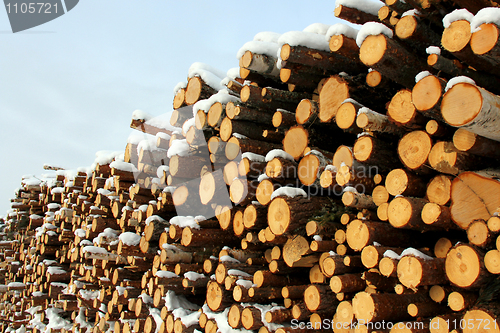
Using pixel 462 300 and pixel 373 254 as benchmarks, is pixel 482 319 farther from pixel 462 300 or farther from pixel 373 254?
pixel 373 254

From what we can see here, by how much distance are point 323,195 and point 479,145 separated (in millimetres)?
1371

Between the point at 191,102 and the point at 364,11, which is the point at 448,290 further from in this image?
the point at 191,102

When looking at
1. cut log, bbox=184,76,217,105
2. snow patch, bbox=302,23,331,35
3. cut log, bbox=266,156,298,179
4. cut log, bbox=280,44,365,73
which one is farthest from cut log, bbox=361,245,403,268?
cut log, bbox=184,76,217,105

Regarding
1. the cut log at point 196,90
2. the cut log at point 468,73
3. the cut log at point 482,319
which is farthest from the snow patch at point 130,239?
the cut log at point 468,73

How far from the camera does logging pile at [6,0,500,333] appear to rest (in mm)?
2223

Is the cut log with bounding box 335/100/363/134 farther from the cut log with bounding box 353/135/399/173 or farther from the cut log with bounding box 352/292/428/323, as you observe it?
the cut log with bounding box 352/292/428/323

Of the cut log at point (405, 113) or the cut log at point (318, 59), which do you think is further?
the cut log at point (318, 59)

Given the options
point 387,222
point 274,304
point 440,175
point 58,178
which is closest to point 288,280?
point 274,304

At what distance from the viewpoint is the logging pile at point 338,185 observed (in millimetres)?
2223

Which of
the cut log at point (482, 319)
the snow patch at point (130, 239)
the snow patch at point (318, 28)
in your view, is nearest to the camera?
the cut log at point (482, 319)

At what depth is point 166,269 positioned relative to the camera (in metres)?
4.29

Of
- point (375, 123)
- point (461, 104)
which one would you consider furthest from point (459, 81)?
point (375, 123)

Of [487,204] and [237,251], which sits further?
[237,251]

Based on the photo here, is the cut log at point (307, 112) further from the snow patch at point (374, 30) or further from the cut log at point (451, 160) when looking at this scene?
the cut log at point (451, 160)
